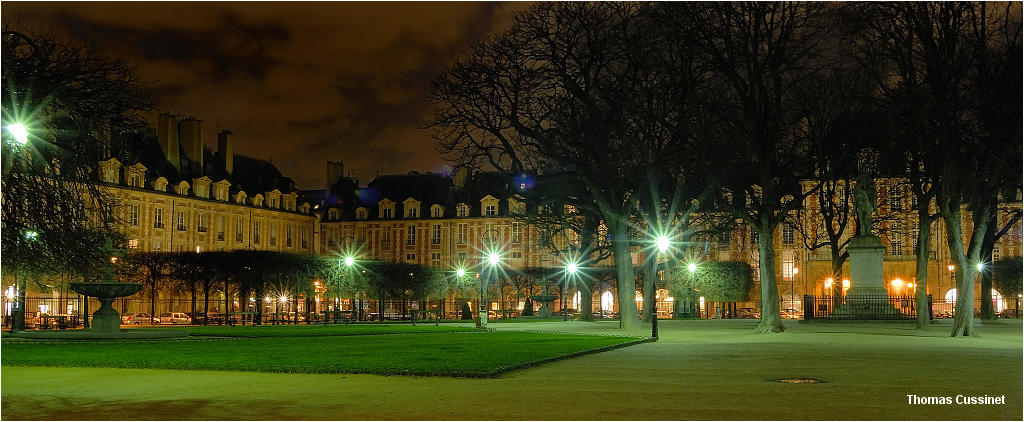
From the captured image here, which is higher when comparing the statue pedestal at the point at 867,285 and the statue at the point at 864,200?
the statue at the point at 864,200

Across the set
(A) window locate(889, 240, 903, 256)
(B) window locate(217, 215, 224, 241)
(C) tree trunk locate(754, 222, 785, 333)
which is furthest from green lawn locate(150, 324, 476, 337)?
(A) window locate(889, 240, 903, 256)

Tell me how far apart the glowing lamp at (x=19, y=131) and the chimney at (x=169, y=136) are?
186ft

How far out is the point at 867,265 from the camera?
43.2 metres

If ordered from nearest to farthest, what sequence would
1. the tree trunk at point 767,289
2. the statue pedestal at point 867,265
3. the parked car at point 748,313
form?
the tree trunk at point 767,289 < the statue pedestal at point 867,265 < the parked car at point 748,313

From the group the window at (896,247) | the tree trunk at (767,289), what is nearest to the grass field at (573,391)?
the tree trunk at (767,289)

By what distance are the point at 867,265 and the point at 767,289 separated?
9.49m

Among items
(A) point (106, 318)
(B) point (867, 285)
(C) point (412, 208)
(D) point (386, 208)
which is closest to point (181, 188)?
(D) point (386, 208)

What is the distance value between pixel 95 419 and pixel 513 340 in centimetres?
1759

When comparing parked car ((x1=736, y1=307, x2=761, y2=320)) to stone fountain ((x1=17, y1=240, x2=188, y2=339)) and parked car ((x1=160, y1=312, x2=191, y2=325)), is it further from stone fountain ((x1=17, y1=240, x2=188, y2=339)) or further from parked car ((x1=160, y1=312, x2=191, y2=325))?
stone fountain ((x1=17, y1=240, x2=188, y2=339))

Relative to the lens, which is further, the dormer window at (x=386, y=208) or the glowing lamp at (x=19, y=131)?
the dormer window at (x=386, y=208)

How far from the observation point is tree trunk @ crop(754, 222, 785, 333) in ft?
115

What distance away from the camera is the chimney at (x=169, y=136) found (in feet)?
258

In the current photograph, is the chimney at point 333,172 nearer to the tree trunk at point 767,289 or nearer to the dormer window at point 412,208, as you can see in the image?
the dormer window at point 412,208

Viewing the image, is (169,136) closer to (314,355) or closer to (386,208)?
(386,208)
